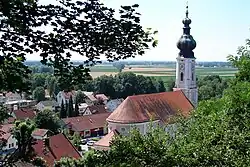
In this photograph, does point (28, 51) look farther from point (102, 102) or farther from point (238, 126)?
point (102, 102)

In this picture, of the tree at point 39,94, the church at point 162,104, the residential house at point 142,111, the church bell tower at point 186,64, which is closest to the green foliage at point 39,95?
the tree at point 39,94

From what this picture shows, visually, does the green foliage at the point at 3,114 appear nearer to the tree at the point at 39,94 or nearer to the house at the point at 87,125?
the house at the point at 87,125

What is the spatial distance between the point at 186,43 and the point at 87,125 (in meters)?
17.5

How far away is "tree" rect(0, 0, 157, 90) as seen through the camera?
431 centimetres

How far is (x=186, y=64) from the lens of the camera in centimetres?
4406

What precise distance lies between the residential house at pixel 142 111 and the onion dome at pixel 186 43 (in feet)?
17.1

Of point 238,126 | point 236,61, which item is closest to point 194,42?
point 236,61

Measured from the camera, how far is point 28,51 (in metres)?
4.39

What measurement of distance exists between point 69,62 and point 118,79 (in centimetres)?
8004

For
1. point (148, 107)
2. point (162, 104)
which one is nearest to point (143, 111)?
point (148, 107)

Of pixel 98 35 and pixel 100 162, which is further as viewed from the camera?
pixel 100 162

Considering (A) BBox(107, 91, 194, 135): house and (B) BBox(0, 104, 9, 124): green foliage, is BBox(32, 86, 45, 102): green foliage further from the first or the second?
(B) BBox(0, 104, 9, 124): green foliage

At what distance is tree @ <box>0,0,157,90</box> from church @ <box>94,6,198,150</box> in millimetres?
23644

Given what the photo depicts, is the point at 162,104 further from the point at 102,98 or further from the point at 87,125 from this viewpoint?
the point at 102,98
